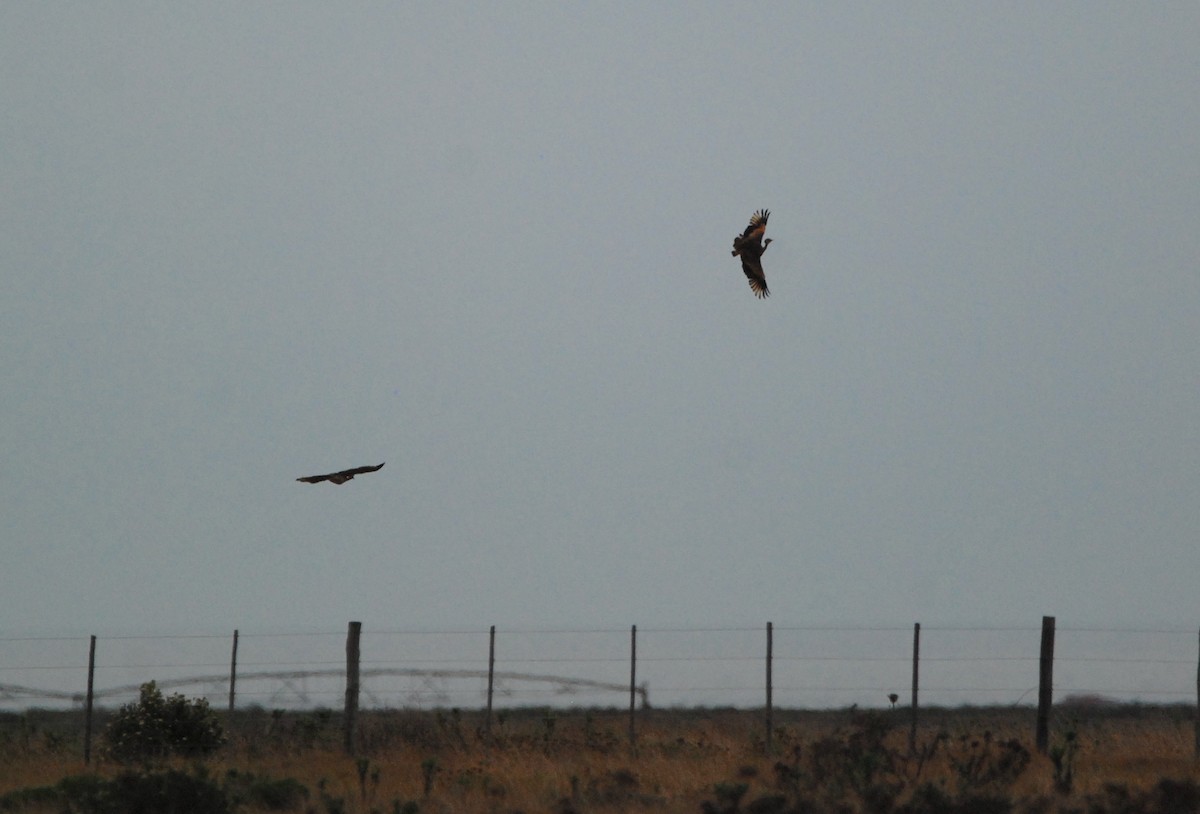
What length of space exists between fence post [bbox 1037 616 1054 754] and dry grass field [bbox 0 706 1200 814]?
28cm

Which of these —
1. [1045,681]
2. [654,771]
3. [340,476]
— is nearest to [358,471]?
[340,476]

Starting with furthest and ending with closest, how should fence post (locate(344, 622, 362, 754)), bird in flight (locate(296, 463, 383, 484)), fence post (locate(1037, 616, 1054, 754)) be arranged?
fence post (locate(344, 622, 362, 754)) → fence post (locate(1037, 616, 1054, 754)) → bird in flight (locate(296, 463, 383, 484))

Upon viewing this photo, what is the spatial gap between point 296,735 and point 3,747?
3.99 m

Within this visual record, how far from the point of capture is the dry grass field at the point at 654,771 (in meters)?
12.6

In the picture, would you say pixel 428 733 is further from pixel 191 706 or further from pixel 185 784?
pixel 185 784

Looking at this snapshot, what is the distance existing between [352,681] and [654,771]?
4919mm

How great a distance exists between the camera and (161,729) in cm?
1802

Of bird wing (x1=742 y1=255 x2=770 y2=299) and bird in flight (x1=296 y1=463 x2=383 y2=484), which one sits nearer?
bird in flight (x1=296 y1=463 x2=383 y2=484)

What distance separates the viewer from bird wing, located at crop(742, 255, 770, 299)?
18073 millimetres

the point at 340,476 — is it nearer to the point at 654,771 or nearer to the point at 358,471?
the point at 358,471

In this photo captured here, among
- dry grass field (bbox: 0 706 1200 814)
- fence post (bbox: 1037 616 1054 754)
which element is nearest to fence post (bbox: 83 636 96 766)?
dry grass field (bbox: 0 706 1200 814)

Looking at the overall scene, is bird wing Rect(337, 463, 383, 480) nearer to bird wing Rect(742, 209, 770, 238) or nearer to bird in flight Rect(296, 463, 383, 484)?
bird in flight Rect(296, 463, 383, 484)

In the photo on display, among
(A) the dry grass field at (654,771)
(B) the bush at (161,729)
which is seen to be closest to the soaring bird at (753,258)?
(A) the dry grass field at (654,771)

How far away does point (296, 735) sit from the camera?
66.3 ft
